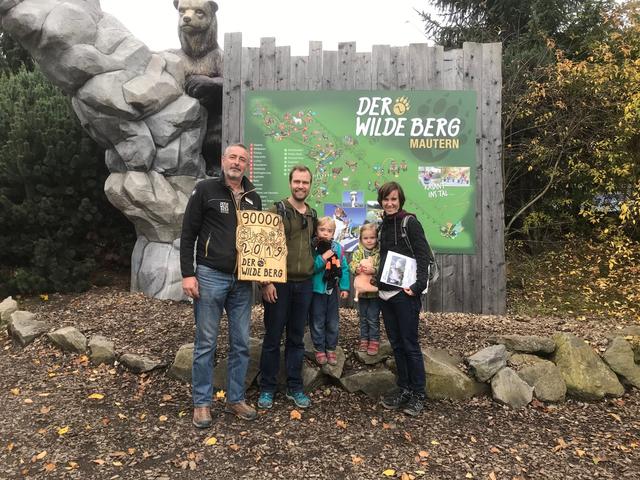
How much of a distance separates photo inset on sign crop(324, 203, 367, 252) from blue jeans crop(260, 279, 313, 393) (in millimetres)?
2736

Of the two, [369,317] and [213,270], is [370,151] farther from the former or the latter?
[213,270]

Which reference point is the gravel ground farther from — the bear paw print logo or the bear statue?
the bear statue

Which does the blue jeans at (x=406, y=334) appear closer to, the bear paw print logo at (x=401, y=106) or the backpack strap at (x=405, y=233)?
the backpack strap at (x=405, y=233)

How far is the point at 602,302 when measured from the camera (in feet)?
22.4

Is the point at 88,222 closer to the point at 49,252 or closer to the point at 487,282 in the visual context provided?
Answer: the point at 49,252

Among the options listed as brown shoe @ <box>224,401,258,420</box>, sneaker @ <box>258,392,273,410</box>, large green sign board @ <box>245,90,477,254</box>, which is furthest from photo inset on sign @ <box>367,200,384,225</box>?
brown shoe @ <box>224,401,258,420</box>

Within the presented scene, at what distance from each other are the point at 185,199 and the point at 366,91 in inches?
116

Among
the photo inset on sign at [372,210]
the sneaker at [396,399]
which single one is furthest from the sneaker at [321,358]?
the photo inset on sign at [372,210]

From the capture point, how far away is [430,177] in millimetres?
6230

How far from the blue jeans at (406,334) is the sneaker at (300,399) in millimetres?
770

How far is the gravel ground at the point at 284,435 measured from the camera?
295 cm

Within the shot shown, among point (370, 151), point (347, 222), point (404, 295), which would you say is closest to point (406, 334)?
point (404, 295)

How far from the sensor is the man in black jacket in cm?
327

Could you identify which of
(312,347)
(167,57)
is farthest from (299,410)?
(167,57)
